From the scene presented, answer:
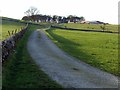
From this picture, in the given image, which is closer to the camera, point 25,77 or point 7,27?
point 25,77

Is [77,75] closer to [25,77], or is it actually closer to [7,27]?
[25,77]

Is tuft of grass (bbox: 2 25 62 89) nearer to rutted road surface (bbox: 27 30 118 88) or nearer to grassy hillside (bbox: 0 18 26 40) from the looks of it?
rutted road surface (bbox: 27 30 118 88)

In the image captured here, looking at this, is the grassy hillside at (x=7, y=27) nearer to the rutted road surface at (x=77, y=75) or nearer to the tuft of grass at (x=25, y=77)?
the rutted road surface at (x=77, y=75)

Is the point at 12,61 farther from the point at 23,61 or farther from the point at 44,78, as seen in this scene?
the point at 44,78

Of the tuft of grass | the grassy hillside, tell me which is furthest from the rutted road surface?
the grassy hillside

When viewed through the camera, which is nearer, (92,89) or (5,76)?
(92,89)

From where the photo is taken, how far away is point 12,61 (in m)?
23.6

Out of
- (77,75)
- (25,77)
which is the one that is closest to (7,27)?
(77,75)

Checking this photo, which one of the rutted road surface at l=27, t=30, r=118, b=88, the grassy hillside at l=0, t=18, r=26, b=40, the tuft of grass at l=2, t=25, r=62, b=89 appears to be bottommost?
the rutted road surface at l=27, t=30, r=118, b=88

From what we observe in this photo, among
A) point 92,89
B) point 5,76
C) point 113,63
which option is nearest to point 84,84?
point 92,89

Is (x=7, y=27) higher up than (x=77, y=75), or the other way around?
(x=7, y=27)

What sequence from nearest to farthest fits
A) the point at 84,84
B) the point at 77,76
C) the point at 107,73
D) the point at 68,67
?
1. the point at 84,84
2. the point at 77,76
3. the point at 107,73
4. the point at 68,67

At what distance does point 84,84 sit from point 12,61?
27.1 feet

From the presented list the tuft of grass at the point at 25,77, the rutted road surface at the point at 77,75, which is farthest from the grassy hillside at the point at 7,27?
the tuft of grass at the point at 25,77
